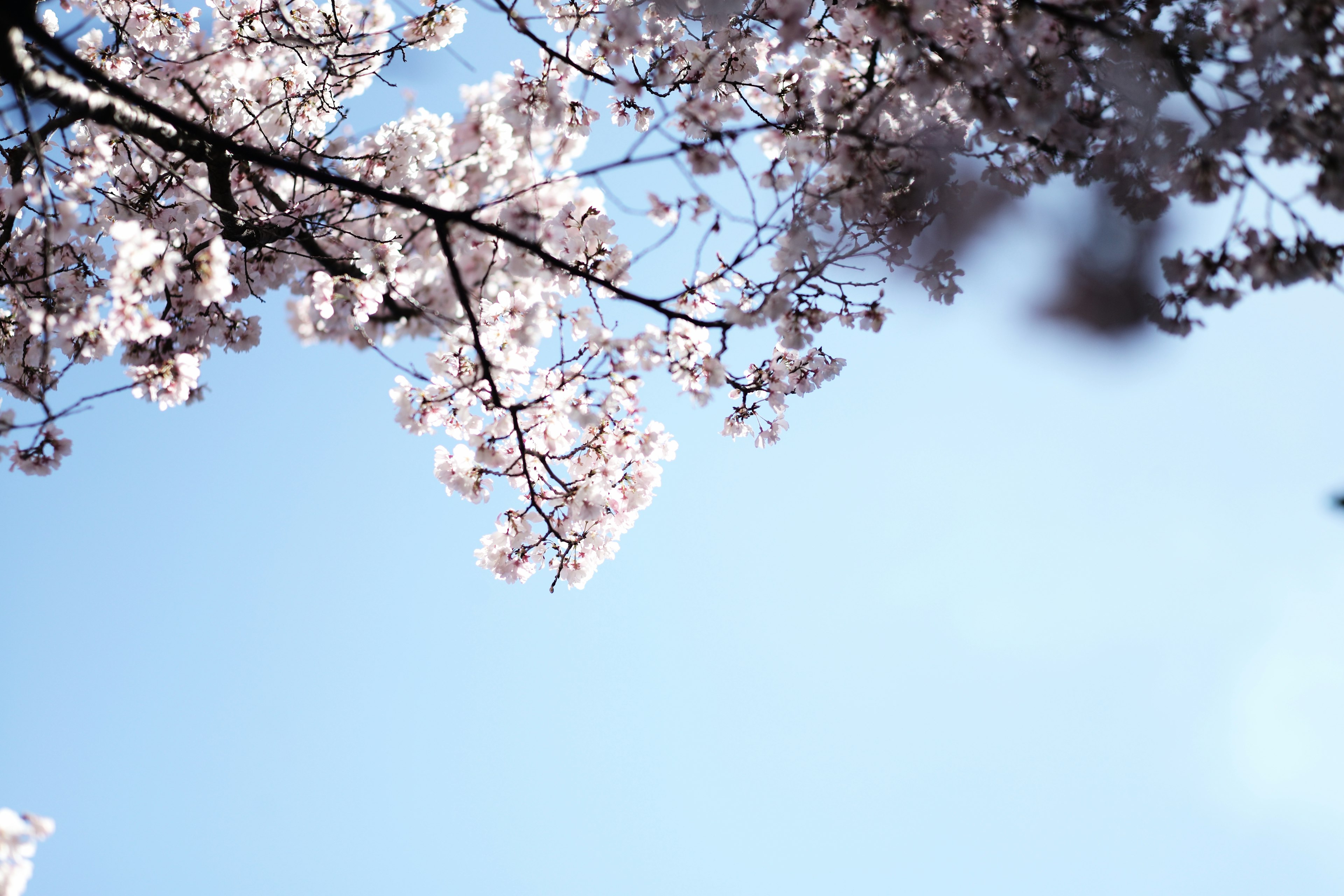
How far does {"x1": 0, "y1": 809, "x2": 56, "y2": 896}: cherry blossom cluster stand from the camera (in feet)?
10.5

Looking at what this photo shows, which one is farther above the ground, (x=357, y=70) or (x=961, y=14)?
(x=357, y=70)

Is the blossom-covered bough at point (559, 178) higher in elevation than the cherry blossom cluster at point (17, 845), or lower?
higher

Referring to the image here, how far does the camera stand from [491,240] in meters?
4.03

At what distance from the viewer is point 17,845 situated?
10.7 ft

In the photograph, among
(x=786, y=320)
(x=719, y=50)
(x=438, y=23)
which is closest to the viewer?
(x=786, y=320)

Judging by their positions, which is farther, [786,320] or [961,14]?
[786,320]

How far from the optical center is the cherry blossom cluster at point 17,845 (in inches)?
126

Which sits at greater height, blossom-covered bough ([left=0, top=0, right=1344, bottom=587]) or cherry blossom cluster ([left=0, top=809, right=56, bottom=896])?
→ blossom-covered bough ([left=0, top=0, right=1344, bottom=587])

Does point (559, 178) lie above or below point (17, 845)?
above

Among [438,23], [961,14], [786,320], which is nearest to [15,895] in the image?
[786,320]

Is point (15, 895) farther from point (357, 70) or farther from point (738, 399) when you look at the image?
point (357, 70)

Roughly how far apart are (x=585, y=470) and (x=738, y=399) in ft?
3.69

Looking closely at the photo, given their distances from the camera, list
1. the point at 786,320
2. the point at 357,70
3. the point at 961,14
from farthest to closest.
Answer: the point at 357,70
the point at 786,320
the point at 961,14

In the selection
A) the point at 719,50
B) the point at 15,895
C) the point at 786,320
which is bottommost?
the point at 15,895
